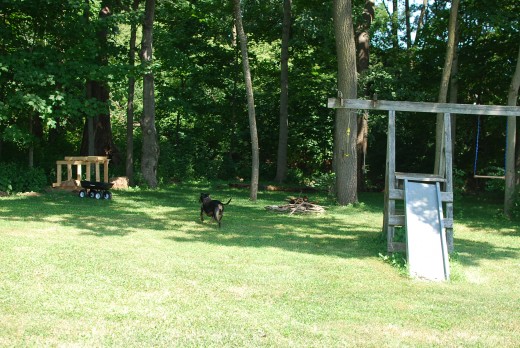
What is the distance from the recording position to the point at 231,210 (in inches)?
679

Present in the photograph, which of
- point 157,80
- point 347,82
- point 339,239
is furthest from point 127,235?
point 157,80

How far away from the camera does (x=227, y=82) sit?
3222cm

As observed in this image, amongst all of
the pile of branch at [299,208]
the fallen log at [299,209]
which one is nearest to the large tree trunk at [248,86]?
the pile of branch at [299,208]

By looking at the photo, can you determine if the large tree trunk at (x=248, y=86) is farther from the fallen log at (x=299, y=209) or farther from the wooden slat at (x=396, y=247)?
the wooden slat at (x=396, y=247)

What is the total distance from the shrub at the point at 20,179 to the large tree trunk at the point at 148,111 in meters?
4.25

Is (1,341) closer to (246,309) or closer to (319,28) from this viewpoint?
(246,309)

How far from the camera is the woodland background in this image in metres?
19.4

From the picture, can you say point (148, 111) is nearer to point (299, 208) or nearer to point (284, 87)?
point (284, 87)

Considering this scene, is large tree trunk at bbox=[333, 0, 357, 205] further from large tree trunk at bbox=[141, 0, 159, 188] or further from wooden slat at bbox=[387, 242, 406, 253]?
wooden slat at bbox=[387, 242, 406, 253]

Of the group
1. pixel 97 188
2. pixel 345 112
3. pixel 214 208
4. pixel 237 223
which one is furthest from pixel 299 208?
pixel 97 188

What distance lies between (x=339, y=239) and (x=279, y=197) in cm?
993

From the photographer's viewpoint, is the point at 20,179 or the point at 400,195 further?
the point at 20,179

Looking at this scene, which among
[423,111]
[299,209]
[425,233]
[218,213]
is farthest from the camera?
[299,209]

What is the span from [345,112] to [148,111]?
8.09 meters
